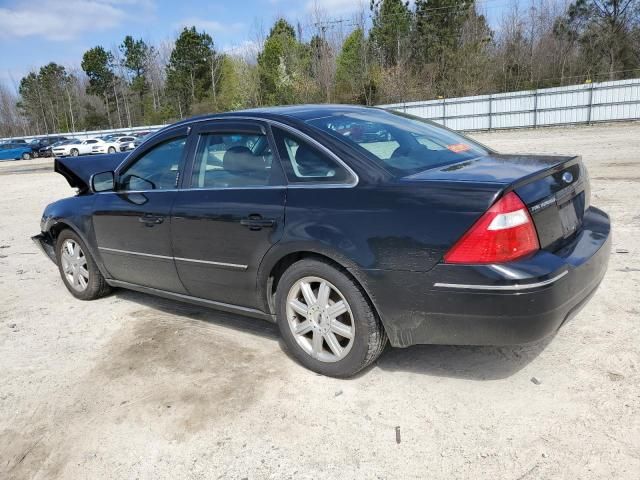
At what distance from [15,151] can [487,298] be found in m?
45.8

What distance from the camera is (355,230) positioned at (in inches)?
112

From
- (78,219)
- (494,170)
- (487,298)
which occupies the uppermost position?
(494,170)

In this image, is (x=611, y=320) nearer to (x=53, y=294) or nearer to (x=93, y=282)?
(x=93, y=282)

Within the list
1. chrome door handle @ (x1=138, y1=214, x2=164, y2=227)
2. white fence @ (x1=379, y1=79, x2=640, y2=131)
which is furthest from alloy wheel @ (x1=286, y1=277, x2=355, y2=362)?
white fence @ (x1=379, y1=79, x2=640, y2=131)

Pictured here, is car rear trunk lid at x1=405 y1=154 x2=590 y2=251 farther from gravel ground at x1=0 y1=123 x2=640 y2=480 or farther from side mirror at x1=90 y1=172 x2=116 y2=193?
side mirror at x1=90 y1=172 x2=116 y2=193

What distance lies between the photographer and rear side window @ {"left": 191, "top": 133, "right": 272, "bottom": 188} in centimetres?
340

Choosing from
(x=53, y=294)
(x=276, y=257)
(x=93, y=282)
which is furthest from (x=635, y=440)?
(x=53, y=294)

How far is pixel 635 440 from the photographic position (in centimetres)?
244

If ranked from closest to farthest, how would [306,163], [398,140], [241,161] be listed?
1. [306,163]
2. [398,140]
3. [241,161]

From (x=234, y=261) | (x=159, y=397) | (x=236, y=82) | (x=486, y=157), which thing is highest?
(x=236, y=82)

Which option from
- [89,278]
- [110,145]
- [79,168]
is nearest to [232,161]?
[89,278]

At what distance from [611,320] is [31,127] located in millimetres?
94075

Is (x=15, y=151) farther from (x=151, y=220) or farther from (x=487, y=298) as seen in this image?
(x=487, y=298)

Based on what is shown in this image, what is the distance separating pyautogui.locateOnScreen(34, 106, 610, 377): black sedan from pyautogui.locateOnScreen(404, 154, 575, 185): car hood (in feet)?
0.04
